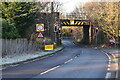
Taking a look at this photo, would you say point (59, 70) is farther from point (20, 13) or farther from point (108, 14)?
point (108, 14)

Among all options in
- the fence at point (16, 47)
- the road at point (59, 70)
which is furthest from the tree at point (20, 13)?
the road at point (59, 70)

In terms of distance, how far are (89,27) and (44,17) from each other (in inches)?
857

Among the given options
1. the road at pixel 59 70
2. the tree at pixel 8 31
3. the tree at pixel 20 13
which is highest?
the tree at pixel 20 13

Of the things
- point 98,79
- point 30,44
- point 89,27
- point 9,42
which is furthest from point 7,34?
point 89,27

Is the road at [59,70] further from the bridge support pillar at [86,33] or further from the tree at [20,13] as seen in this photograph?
the bridge support pillar at [86,33]

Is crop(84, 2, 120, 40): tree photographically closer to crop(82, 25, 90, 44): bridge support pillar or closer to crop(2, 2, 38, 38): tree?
crop(2, 2, 38, 38): tree

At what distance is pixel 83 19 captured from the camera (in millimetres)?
61781

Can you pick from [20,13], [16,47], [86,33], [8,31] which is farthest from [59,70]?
[86,33]

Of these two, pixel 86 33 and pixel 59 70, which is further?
pixel 86 33

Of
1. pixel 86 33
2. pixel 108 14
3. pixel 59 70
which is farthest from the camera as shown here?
pixel 86 33

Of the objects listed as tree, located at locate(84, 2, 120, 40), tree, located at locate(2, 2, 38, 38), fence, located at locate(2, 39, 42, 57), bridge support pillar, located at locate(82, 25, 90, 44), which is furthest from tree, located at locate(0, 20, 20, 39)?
bridge support pillar, located at locate(82, 25, 90, 44)

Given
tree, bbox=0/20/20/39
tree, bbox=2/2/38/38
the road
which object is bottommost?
the road

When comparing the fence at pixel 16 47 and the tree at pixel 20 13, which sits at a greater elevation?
the tree at pixel 20 13

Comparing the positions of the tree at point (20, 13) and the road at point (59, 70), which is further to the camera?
the tree at point (20, 13)
